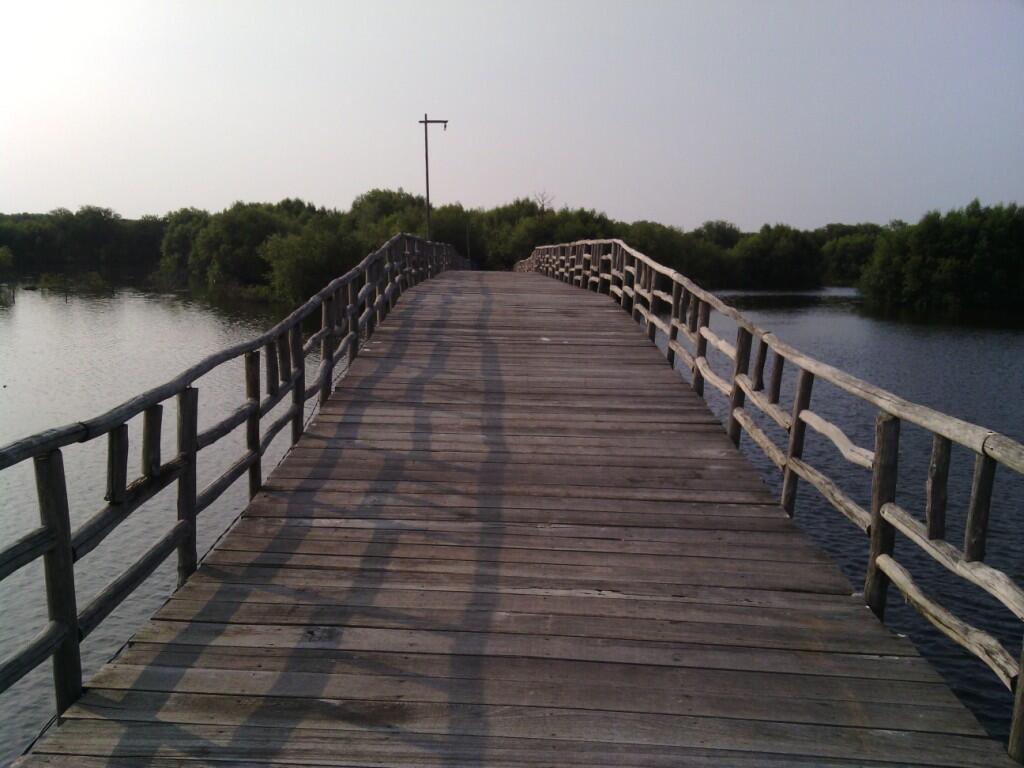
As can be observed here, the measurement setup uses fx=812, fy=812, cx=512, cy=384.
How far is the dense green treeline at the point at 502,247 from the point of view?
205 ft

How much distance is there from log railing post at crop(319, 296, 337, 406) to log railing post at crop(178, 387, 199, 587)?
3007 mm

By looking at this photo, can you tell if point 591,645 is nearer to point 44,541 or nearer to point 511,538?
point 511,538

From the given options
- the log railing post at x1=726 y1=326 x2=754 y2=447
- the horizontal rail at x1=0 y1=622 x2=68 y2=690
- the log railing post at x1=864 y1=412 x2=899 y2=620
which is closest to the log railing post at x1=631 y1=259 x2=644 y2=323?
the log railing post at x1=726 y1=326 x2=754 y2=447

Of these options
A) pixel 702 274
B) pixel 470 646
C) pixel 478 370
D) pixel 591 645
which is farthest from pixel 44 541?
pixel 702 274

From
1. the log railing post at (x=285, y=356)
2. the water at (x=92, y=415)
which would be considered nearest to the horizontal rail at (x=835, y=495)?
the log railing post at (x=285, y=356)

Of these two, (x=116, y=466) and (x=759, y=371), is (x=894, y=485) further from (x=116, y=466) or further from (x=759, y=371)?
(x=116, y=466)

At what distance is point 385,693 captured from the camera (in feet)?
10.4

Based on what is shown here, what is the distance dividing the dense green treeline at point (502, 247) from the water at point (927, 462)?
2581 cm

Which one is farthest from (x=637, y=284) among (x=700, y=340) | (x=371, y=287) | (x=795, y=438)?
(x=795, y=438)

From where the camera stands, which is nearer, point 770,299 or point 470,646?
point 470,646

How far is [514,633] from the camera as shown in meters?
3.65

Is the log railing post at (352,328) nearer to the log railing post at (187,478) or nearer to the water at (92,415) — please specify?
the log railing post at (187,478)

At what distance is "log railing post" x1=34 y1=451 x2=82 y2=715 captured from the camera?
9.99ft

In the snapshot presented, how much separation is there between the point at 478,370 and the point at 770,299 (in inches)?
2857
